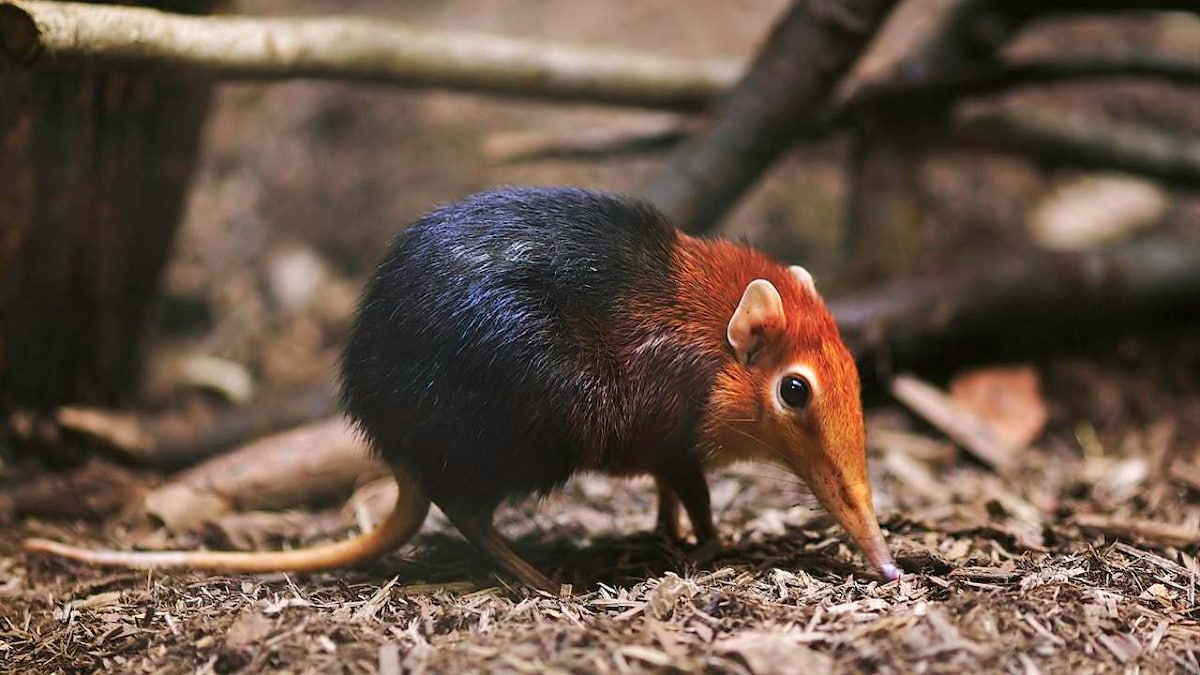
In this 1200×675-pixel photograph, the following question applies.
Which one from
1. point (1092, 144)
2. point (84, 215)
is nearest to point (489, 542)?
point (84, 215)

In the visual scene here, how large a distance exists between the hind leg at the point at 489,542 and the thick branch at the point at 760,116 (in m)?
2.15

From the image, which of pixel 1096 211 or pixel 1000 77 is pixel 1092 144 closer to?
pixel 1096 211

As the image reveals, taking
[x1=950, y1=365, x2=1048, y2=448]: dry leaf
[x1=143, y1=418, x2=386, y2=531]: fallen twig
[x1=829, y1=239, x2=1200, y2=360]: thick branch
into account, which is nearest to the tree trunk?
[x1=143, y1=418, x2=386, y2=531]: fallen twig

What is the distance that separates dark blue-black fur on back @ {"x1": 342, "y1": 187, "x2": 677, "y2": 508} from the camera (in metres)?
3.64

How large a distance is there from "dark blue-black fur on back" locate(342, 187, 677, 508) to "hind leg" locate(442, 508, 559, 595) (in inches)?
3.7

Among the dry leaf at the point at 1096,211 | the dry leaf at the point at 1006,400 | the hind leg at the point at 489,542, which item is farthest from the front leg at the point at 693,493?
the dry leaf at the point at 1096,211

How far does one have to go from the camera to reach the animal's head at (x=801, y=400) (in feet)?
12.3

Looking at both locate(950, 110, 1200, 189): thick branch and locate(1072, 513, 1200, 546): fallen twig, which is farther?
locate(950, 110, 1200, 189): thick branch

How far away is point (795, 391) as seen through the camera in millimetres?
3773

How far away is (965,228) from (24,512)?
240 inches

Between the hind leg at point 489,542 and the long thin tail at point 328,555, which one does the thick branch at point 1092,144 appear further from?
the long thin tail at point 328,555

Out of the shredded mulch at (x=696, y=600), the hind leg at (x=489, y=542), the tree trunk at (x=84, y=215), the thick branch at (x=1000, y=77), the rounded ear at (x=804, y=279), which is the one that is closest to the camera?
the shredded mulch at (x=696, y=600)

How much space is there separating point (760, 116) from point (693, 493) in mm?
2242

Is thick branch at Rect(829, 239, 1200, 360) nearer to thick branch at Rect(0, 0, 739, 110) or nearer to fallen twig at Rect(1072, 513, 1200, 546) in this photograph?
thick branch at Rect(0, 0, 739, 110)
